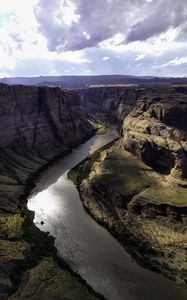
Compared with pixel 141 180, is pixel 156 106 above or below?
above

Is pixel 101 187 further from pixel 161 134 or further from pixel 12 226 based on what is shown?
pixel 161 134

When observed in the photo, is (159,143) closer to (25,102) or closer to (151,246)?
(151,246)

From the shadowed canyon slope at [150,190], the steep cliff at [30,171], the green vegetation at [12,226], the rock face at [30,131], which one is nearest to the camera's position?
the steep cliff at [30,171]

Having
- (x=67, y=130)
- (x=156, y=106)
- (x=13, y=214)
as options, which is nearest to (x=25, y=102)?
(x=67, y=130)

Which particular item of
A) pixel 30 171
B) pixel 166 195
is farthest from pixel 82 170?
pixel 166 195

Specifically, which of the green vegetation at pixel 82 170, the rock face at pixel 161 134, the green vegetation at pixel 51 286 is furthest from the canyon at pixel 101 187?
the green vegetation at pixel 82 170

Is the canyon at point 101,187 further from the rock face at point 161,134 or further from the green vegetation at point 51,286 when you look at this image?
the rock face at point 161,134
